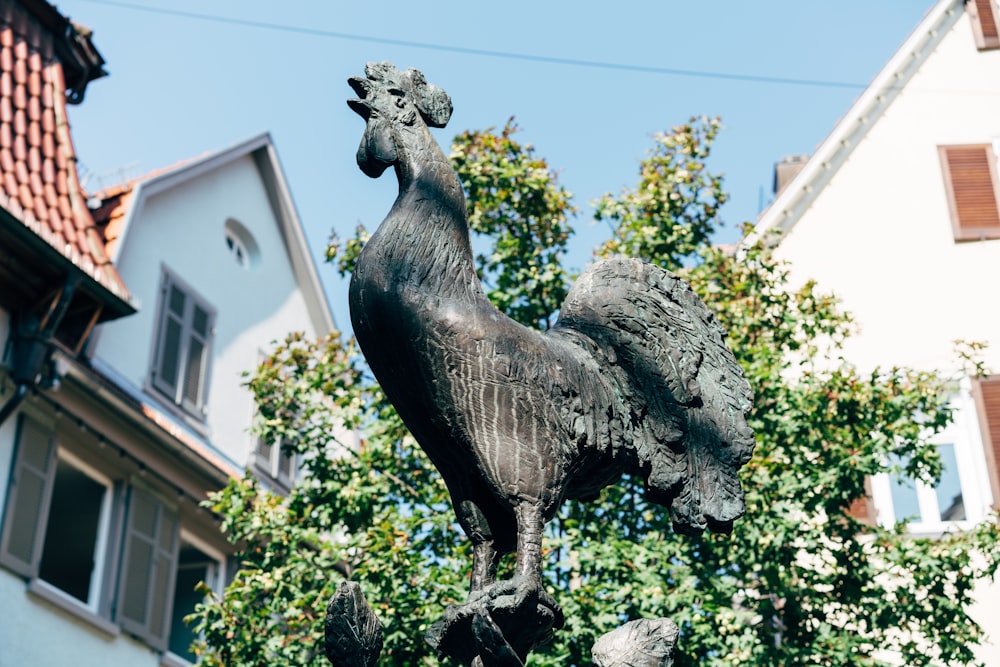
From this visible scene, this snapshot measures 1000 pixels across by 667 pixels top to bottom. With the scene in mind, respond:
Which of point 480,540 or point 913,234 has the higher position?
point 913,234

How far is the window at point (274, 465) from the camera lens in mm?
20031

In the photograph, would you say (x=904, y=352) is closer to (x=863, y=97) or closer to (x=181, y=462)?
(x=863, y=97)

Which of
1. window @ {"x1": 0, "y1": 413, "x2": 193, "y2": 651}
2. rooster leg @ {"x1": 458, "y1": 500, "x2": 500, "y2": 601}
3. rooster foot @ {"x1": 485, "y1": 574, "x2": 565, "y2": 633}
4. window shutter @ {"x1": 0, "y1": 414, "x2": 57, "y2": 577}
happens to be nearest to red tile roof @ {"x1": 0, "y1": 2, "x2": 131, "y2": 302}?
window shutter @ {"x1": 0, "y1": 414, "x2": 57, "y2": 577}

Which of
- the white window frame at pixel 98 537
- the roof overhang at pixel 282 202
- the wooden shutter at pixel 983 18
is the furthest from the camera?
the roof overhang at pixel 282 202

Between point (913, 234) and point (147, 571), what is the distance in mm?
10004

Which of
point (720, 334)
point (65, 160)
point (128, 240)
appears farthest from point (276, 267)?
point (720, 334)

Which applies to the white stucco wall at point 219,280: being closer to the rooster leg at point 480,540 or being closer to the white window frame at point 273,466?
the white window frame at point 273,466

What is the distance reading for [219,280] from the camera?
20.5 m

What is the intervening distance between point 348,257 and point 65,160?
4.76m

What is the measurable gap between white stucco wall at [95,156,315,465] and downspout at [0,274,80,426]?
5.78 feet

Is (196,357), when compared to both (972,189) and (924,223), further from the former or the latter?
(972,189)

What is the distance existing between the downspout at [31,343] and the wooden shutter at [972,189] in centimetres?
1032

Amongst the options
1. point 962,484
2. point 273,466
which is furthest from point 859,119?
point 273,466

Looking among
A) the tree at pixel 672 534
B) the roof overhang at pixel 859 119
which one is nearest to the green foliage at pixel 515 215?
the tree at pixel 672 534
